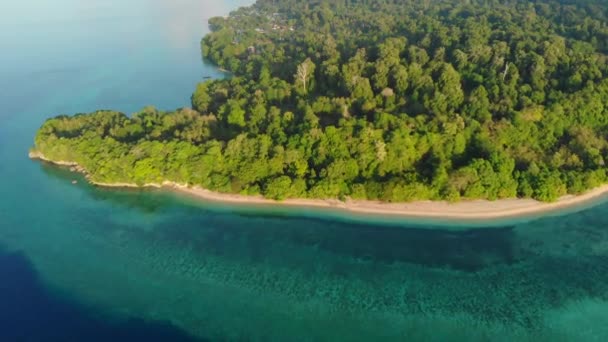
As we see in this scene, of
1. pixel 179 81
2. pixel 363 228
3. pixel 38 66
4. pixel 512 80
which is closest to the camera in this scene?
pixel 363 228

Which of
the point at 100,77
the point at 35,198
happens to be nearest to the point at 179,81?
the point at 100,77

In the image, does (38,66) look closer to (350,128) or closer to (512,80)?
(350,128)

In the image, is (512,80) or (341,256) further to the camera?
(512,80)

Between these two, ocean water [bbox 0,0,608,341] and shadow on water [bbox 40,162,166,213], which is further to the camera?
shadow on water [bbox 40,162,166,213]

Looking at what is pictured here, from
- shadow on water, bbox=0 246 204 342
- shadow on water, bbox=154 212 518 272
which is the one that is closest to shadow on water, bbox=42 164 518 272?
shadow on water, bbox=154 212 518 272

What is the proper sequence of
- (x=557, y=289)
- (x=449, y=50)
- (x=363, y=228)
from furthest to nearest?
1. (x=449, y=50)
2. (x=363, y=228)
3. (x=557, y=289)

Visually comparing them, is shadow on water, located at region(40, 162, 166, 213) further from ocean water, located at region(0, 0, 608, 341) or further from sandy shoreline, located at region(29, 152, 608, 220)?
sandy shoreline, located at region(29, 152, 608, 220)
